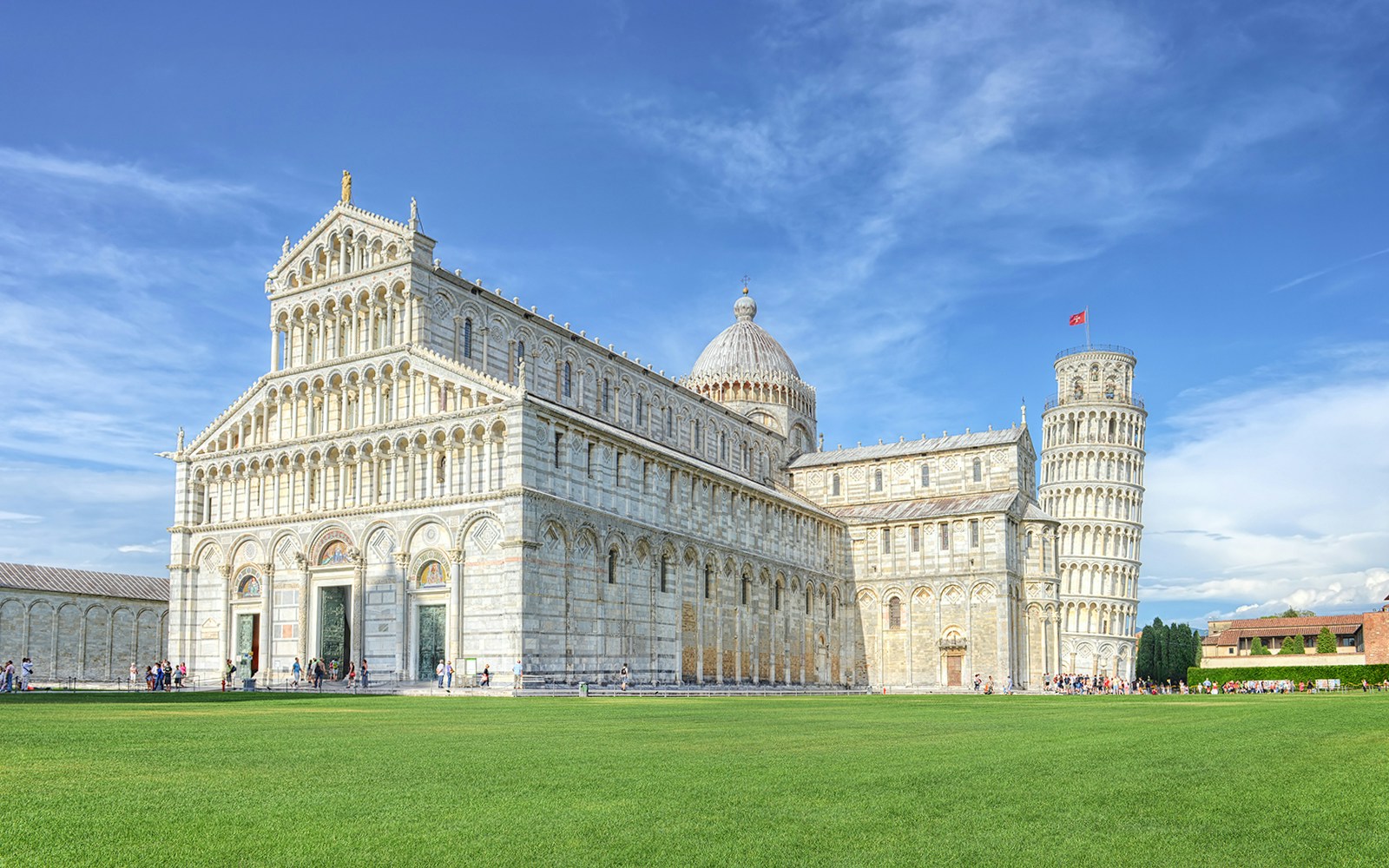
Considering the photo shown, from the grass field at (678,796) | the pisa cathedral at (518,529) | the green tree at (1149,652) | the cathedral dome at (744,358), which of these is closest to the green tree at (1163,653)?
the green tree at (1149,652)

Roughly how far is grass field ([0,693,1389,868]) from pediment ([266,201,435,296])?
115ft

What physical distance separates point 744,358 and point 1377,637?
56453mm

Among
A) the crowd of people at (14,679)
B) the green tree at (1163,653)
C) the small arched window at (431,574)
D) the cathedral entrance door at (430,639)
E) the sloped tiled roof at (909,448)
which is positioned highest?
the sloped tiled roof at (909,448)

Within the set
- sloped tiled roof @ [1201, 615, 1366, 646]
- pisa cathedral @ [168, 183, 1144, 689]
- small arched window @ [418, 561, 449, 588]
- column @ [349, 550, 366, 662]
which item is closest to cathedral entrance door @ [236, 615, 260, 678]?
pisa cathedral @ [168, 183, 1144, 689]

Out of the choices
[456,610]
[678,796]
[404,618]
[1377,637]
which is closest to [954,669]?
[456,610]

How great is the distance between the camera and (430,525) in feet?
165

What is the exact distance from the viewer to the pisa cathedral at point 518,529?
A: 4900cm

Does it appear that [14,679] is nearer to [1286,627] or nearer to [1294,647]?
[1294,647]

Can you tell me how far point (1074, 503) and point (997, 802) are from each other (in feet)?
342

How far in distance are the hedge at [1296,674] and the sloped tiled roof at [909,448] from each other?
27.1 meters

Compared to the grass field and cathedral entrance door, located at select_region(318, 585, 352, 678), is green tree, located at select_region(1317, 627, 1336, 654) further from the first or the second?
the grass field

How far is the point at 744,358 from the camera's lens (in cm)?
8769

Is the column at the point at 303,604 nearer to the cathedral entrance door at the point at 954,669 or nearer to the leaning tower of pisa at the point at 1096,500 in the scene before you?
the cathedral entrance door at the point at 954,669

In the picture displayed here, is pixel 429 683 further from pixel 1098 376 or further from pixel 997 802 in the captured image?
pixel 1098 376
